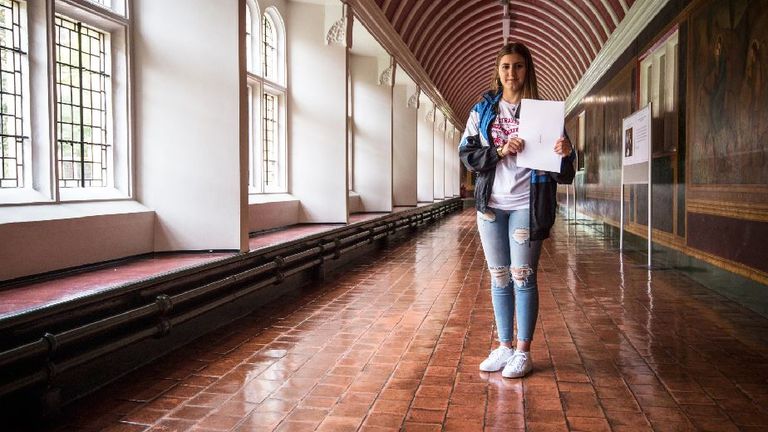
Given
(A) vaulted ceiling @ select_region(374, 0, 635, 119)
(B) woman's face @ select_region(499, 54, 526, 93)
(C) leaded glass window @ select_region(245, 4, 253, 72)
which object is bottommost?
(B) woman's face @ select_region(499, 54, 526, 93)

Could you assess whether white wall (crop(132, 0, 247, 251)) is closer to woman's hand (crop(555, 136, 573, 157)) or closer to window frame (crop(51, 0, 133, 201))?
window frame (crop(51, 0, 133, 201))

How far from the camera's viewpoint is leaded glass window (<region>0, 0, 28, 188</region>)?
4.13 m

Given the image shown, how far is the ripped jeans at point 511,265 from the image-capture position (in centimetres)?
359

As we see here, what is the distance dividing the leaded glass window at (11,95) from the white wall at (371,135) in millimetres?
8703

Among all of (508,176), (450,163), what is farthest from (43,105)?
(450,163)

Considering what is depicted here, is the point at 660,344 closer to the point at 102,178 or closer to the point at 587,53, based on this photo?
the point at 102,178

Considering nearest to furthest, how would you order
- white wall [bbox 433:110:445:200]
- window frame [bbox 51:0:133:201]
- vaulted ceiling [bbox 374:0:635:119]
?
window frame [bbox 51:0:133:201]
vaulted ceiling [bbox 374:0:635:119]
white wall [bbox 433:110:445:200]

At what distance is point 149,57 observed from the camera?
17.9ft

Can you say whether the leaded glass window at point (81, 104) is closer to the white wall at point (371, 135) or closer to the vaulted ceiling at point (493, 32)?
the vaulted ceiling at point (493, 32)

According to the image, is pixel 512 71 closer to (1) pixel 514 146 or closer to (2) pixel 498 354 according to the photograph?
(1) pixel 514 146

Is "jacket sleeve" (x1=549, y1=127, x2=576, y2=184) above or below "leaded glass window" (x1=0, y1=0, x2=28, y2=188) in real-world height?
below

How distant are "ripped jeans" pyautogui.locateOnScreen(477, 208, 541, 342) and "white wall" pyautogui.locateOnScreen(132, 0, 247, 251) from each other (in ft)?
9.04

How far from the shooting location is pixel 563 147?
346 centimetres

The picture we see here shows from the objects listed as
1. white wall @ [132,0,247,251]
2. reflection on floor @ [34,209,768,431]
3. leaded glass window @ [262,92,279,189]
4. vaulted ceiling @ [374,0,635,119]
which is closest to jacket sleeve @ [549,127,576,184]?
reflection on floor @ [34,209,768,431]
